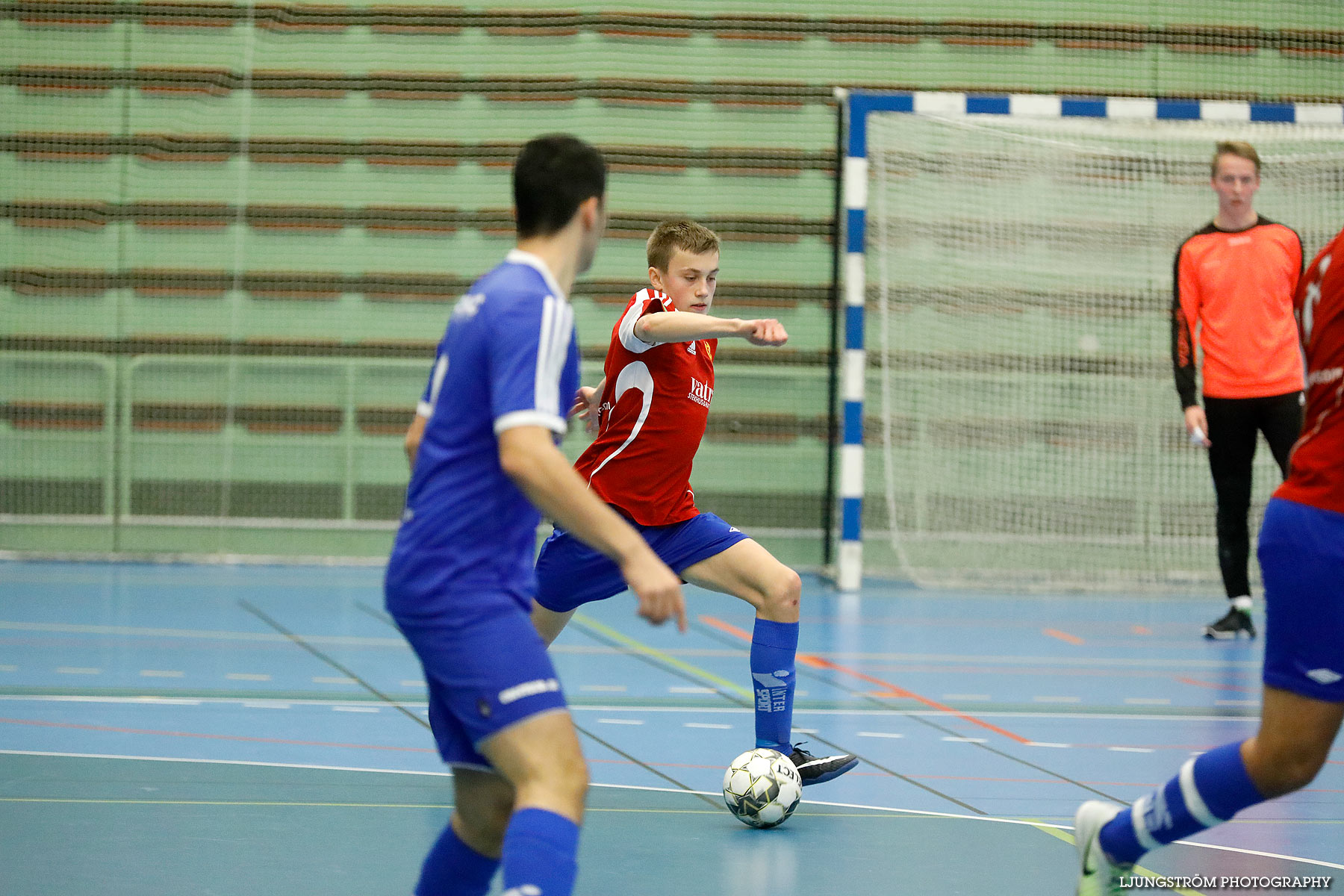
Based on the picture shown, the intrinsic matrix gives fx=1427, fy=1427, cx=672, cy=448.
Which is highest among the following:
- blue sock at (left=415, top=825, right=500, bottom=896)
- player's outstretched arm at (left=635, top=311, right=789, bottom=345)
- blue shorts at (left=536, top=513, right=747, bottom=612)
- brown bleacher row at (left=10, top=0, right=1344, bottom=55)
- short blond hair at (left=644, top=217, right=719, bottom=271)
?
brown bleacher row at (left=10, top=0, right=1344, bottom=55)

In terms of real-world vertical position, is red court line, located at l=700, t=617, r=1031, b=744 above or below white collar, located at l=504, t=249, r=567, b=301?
below

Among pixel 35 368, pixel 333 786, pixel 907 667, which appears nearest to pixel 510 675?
pixel 333 786

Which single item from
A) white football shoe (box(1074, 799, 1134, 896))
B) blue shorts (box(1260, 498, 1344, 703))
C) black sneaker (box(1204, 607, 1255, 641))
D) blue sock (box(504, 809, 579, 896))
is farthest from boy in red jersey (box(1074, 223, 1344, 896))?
black sneaker (box(1204, 607, 1255, 641))

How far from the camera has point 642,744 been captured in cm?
506

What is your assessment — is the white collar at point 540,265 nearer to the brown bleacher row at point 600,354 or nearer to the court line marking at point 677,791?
the court line marking at point 677,791

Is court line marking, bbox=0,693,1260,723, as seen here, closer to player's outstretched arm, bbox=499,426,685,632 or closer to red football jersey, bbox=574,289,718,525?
red football jersey, bbox=574,289,718,525

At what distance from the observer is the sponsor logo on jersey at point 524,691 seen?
91.0 inches

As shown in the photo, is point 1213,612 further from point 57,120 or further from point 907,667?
point 57,120

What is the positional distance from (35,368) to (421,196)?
10.3ft

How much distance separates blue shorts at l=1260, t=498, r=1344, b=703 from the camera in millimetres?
2693

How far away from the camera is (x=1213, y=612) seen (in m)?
9.02

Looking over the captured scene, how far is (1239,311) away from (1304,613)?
16.6 feet

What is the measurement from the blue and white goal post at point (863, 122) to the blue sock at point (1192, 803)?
649cm

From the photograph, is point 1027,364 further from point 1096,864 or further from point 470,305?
point 470,305
